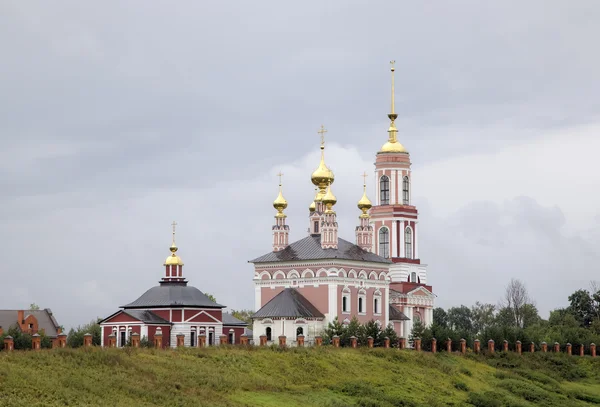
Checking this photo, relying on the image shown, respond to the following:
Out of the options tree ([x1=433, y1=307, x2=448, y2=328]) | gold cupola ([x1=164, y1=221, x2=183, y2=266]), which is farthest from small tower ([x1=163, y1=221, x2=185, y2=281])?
tree ([x1=433, y1=307, x2=448, y2=328])

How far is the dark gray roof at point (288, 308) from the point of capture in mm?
58031

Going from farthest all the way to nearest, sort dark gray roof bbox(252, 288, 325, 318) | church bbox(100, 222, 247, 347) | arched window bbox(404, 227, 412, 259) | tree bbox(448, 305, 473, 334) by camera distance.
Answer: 1. tree bbox(448, 305, 473, 334)
2. arched window bbox(404, 227, 412, 259)
3. dark gray roof bbox(252, 288, 325, 318)
4. church bbox(100, 222, 247, 347)

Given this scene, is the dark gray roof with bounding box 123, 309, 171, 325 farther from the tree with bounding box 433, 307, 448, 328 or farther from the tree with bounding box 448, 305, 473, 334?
the tree with bounding box 448, 305, 473, 334

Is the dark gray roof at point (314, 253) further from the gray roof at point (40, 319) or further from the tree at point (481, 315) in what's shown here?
the tree at point (481, 315)

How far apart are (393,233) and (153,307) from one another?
19825mm

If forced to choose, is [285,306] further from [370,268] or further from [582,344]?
[582,344]

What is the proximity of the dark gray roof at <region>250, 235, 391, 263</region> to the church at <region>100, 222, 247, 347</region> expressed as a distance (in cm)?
505

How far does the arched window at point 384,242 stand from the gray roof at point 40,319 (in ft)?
67.5

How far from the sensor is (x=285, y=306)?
5838 centimetres

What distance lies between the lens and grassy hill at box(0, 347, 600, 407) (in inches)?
1307

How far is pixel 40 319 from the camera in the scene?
72188mm

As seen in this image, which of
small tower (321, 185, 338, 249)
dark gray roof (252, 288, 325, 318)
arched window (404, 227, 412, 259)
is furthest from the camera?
arched window (404, 227, 412, 259)

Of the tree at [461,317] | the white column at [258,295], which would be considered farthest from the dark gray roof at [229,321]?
the tree at [461,317]

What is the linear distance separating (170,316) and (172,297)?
103 cm
